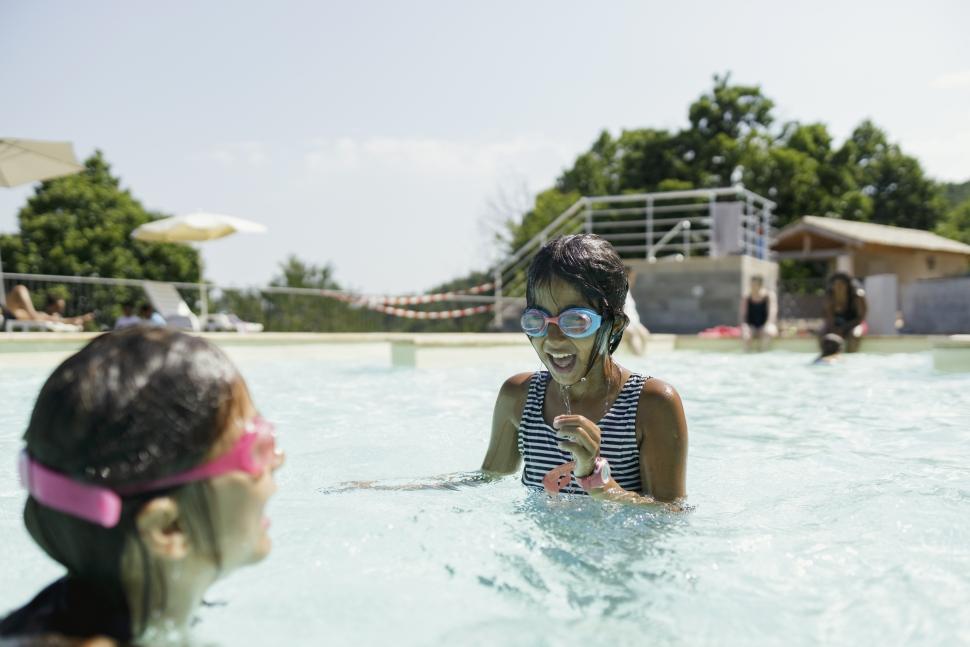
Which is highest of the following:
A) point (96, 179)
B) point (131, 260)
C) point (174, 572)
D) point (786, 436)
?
point (96, 179)

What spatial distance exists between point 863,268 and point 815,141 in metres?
12.5

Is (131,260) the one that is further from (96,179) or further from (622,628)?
(622,628)

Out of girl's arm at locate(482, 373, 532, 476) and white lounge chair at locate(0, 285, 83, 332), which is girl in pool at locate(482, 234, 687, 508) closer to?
girl's arm at locate(482, 373, 532, 476)

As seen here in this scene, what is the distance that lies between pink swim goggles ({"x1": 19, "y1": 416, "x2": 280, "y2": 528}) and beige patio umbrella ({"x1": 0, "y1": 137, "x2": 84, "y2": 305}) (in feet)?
41.8

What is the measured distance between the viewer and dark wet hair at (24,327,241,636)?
1.10 meters

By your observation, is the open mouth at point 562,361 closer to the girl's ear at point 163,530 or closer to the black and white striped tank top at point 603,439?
the black and white striped tank top at point 603,439

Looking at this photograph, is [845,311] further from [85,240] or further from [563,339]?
[85,240]

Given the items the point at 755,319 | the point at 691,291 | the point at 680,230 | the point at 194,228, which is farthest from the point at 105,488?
the point at 680,230

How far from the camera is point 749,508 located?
324 centimetres

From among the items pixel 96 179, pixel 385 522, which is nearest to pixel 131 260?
pixel 96 179

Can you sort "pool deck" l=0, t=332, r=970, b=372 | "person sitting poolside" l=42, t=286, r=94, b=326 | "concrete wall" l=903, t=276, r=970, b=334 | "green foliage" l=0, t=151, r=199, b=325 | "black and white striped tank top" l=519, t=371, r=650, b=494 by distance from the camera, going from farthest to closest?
"green foliage" l=0, t=151, r=199, b=325 → "concrete wall" l=903, t=276, r=970, b=334 → "person sitting poolside" l=42, t=286, r=94, b=326 → "pool deck" l=0, t=332, r=970, b=372 → "black and white striped tank top" l=519, t=371, r=650, b=494

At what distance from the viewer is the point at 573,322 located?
2.36m

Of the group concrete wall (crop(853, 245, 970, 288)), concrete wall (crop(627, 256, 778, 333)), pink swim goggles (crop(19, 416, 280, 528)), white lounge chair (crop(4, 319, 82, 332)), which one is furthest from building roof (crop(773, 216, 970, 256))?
pink swim goggles (crop(19, 416, 280, 528))

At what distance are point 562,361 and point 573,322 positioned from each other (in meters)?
0.15
